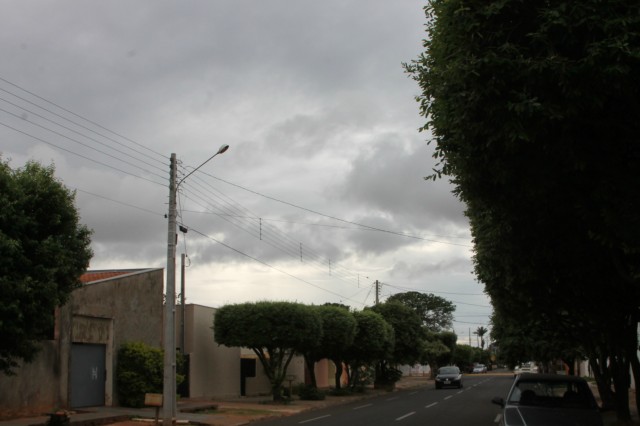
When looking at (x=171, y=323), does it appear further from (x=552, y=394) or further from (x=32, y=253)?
(x=552, y=394)

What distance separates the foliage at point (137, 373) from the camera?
22797 mm

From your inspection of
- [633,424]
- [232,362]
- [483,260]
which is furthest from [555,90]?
[232,362]

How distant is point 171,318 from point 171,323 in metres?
0.14

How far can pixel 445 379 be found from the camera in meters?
44.6

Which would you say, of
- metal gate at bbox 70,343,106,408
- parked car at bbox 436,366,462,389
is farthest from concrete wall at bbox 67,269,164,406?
parked car at bbox 436,366,462,389

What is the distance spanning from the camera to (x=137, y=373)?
2309cm

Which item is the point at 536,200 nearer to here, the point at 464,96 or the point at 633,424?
the point at 464,96

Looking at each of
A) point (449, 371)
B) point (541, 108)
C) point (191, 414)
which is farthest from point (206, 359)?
point (541, 108)

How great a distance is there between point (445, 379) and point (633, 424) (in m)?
30.3

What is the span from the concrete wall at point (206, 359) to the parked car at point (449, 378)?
54.9ft

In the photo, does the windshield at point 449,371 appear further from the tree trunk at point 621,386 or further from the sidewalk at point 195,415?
the tree trunk at point 621,386

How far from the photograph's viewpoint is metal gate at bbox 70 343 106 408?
69.3 ft

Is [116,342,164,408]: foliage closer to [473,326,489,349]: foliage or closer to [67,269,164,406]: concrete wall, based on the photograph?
[67,269,164,406]: concrete wall

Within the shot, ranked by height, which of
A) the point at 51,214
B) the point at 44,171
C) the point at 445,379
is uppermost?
the point at 44,171
